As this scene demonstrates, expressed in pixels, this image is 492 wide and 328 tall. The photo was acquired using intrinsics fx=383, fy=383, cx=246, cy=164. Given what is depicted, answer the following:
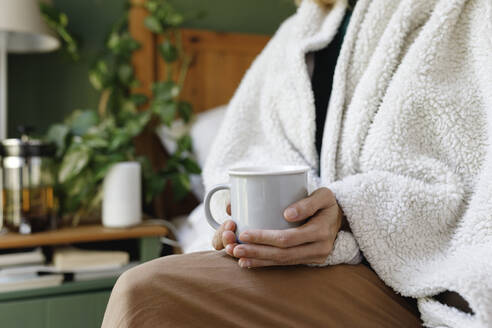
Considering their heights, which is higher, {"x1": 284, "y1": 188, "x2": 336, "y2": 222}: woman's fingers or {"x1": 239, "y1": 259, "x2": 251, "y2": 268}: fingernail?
{"x1": 284, "y1": 188, "x2": 336, "y2": 222}: woman's fingers

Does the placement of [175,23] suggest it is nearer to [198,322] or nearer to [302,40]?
[302,40]

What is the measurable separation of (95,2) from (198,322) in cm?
147

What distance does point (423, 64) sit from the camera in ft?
2.08

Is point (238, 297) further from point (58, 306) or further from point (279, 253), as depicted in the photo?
point (58, 306)

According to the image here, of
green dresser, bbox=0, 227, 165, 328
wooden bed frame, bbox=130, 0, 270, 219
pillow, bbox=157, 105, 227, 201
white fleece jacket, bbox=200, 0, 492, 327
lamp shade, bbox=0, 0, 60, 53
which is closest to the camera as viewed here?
white fleece jacket, bbox=200, 0, 492, 327

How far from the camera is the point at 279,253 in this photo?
0.48 m

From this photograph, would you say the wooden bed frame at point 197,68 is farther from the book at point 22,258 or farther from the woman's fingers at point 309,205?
the woman's fingers at point 309,205

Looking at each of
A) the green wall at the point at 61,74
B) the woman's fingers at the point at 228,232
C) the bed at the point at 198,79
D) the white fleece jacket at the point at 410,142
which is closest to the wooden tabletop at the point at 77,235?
the bed at the point at 198,79

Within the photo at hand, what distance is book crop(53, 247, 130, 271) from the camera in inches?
42.9

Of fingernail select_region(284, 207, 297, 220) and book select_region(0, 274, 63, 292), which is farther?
book select_region(0, 274, 63, 292)

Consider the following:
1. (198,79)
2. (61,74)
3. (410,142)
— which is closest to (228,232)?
(410,142)

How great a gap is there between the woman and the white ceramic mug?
0.05 ft

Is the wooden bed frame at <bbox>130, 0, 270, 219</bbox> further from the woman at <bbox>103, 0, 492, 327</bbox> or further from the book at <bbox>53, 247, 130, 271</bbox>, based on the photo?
the woman at <bbox>103, 0, 492, 327</bbox>

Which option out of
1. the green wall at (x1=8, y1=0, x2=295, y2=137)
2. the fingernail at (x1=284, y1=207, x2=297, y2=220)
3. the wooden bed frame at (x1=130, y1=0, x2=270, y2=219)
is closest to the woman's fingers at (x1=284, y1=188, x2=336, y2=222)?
the fingernail at (x1=284, y1=207, x2=297, y2=220)
